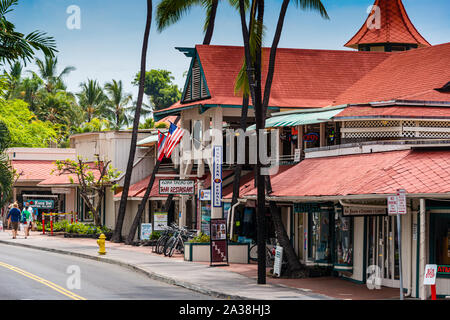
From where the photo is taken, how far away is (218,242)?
26750 millimetres

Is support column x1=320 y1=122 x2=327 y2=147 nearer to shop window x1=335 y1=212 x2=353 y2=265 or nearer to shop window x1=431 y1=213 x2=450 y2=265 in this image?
shop window x1=335 y1=212 x2=353 y2=265

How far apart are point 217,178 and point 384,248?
9132 mm

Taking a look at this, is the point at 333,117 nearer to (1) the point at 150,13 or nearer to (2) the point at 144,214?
(1) the point at 150,13

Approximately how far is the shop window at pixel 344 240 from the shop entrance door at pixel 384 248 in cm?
90

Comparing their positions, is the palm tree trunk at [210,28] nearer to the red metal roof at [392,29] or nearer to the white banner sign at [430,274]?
the red metal roof at [392,29]

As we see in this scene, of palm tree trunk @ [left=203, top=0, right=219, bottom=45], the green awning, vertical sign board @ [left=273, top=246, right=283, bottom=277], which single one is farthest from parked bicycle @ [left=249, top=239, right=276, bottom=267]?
palm tree trunk @ [left=203, top=0, right=219, bottom=45]

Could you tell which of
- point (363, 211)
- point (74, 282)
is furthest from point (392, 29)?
point (74, 282)

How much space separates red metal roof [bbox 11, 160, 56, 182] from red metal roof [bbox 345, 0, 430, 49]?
70.2ft

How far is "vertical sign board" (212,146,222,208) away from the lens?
94.5 feet

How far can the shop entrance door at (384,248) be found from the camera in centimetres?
2100

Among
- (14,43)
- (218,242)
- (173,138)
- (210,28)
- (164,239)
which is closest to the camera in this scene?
(14,43)

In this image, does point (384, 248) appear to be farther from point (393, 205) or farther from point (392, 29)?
point (392, 29)
